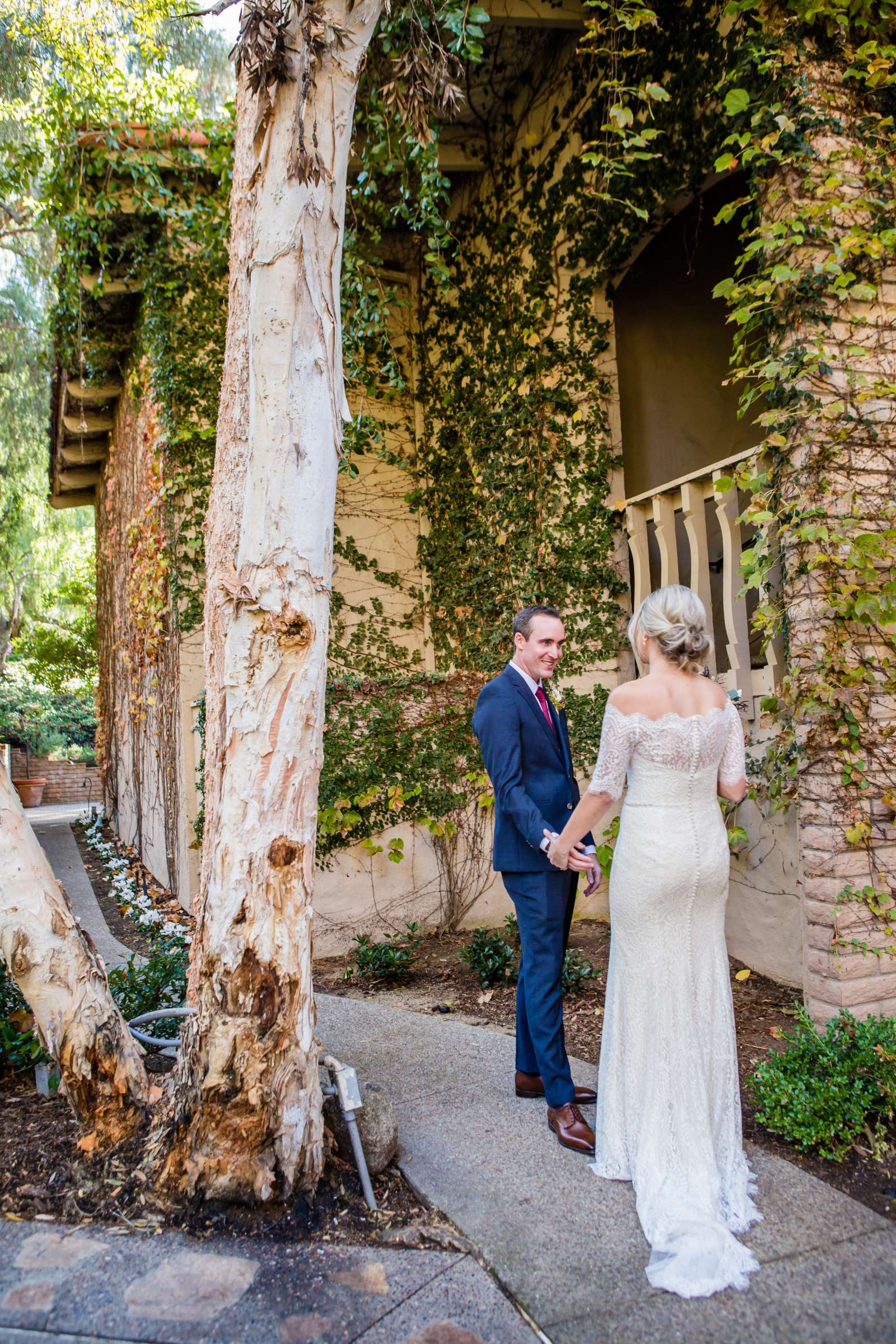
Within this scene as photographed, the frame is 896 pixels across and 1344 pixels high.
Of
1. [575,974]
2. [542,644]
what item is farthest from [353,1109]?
[575,974]

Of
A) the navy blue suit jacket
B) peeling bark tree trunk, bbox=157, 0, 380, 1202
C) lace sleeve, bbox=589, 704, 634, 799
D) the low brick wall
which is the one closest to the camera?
peeling bark tree trunk, bbox=157, 0, 380, 1202

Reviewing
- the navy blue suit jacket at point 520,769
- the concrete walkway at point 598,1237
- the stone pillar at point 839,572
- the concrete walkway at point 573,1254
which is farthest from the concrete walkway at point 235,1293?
the stone pillar at point 839,572

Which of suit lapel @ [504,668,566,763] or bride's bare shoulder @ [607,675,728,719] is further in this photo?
suit lapel @ [504,668,566,763]

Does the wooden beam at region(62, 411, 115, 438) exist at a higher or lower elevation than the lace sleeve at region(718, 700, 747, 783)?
higher

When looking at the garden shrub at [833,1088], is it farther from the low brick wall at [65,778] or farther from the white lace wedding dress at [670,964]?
the low brick wall at [65,778]

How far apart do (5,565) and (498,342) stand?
13.4 metres

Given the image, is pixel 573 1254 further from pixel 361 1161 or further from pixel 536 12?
pixel 536 12

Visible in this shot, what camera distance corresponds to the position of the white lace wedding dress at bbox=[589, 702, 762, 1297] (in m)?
2.83

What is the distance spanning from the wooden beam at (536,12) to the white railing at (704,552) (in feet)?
9.57

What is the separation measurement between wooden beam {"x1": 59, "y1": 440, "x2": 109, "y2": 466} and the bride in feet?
33.7

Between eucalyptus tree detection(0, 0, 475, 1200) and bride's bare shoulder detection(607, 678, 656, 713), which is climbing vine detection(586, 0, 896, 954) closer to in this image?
bride's bare shoulder detection(607, 678, 656, 713)

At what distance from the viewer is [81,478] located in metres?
13.2

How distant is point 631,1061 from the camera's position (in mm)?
2939

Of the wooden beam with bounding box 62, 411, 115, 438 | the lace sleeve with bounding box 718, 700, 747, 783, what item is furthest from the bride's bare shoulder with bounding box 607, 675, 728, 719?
the wooden beam with bounding box 62, 411, 115, 438
